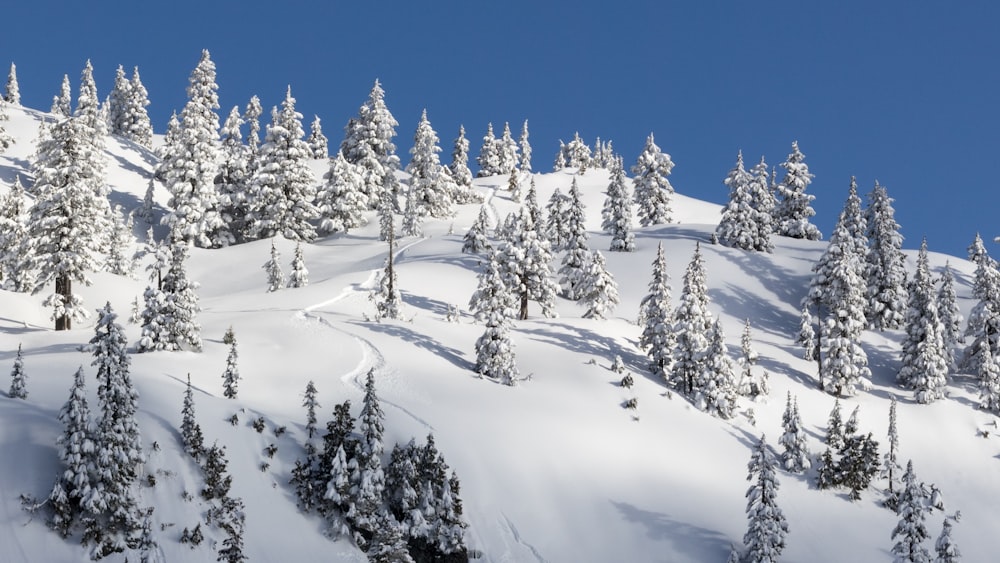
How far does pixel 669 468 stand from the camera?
40.8 metres

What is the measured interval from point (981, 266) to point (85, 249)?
66.1 m

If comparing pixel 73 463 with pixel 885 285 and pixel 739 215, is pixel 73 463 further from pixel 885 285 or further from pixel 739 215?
pixel 739 215

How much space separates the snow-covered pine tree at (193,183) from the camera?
83.1m

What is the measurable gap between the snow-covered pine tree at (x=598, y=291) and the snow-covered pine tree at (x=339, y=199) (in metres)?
39.0

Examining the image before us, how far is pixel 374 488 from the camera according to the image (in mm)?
31219

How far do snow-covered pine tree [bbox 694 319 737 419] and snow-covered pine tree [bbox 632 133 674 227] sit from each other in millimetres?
59595

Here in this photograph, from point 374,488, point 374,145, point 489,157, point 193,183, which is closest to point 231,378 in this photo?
point 374,488

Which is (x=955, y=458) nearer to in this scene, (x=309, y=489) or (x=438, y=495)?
(x=438, y=495)

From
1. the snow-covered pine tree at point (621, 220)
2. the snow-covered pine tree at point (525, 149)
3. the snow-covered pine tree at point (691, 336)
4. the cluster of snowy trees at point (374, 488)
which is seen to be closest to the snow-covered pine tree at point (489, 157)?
the snow-covered pine tree at point (525, 149)

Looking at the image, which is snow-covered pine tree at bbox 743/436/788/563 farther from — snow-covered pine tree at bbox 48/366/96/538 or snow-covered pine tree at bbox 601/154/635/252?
snow-covered pine tree at bbox 601/154/635/252

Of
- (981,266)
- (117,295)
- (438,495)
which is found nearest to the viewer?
(438,495)

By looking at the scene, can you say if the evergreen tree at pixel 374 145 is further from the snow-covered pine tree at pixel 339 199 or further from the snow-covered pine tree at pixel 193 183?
the snow-covered pine tree at pixel 193 183

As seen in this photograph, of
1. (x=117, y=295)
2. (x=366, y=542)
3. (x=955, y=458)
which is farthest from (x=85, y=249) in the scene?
(x=955, y=458)

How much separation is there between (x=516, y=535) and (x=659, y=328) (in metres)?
22.1
